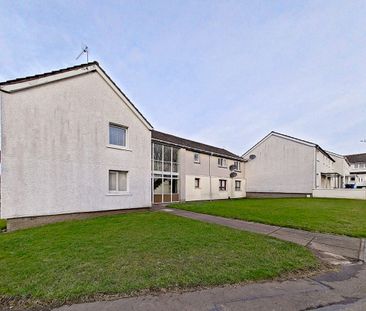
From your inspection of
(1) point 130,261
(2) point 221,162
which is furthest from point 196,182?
(1) point 130,261

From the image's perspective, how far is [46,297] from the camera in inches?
135

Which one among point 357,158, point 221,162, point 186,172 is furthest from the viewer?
point 357,158

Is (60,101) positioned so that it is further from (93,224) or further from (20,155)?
(93,224)

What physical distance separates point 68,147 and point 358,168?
6566 centimetres

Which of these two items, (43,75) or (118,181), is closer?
(43,75)

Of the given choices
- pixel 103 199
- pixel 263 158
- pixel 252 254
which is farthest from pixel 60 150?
pixel 263 158

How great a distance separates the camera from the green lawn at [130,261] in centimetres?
375

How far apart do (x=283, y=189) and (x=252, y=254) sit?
2483 cm

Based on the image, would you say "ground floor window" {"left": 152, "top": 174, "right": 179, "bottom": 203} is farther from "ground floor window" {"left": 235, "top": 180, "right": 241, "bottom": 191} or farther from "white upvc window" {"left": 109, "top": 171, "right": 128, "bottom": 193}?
"ground floor window" {"left": 235, "top": 180, "right": 241, "bottom": 191}

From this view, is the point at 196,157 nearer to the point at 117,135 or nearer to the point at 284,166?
the point at 117,135

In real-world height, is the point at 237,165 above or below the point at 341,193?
above

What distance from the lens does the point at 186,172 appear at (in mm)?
19484

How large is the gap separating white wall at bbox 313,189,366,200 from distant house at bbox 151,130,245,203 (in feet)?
33.1

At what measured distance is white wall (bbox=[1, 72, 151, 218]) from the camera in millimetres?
8445
